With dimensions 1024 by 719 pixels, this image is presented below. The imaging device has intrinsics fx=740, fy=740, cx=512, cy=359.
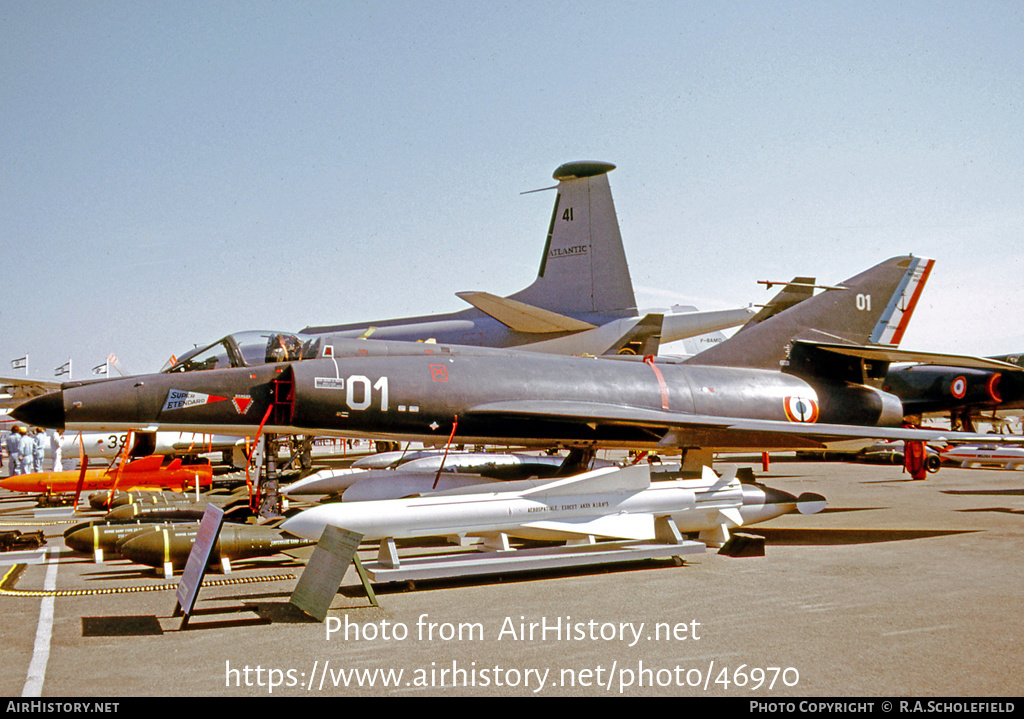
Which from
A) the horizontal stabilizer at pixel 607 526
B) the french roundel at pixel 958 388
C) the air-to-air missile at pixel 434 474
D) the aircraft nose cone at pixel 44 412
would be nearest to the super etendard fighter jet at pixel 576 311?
the air-to-air missile at pixel 434 474

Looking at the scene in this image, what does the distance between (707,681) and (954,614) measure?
9.48ft

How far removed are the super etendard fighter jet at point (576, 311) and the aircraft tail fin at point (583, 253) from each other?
3 cm

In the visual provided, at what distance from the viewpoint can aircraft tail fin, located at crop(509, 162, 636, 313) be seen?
20484 millimetres

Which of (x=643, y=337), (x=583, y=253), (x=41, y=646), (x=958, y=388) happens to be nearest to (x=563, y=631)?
(x=41, y=646)

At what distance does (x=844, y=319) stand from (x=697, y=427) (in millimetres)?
4963

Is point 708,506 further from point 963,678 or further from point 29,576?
point 29,576

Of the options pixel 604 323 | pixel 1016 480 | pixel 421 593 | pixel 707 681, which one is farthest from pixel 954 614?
pixel 1016 480

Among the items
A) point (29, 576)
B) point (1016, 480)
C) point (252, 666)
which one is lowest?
point (1016, 480)

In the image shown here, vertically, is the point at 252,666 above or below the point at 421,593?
above

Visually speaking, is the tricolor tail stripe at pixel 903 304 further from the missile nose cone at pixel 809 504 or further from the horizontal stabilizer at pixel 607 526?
the horizontal stabilizer at pixel 607 526

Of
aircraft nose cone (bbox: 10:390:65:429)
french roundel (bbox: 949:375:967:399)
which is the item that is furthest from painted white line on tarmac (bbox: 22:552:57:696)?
french roundel (bbox: 949:375:967:399)

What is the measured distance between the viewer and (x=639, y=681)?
4.61 metres

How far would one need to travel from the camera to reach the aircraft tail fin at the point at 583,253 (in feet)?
67.2
